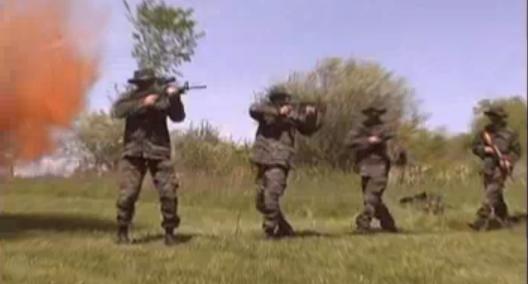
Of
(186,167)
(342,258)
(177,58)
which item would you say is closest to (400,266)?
(342,258)

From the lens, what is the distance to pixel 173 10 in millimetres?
12781

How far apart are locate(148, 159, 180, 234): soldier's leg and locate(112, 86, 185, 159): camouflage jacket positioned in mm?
112

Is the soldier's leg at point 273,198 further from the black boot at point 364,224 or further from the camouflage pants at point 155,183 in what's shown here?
the black boot at point 364,224

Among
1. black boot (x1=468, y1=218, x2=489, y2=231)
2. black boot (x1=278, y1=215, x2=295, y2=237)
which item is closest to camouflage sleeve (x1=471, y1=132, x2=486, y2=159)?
black boot (x1=468, y1=218, x2=489, y2=231)

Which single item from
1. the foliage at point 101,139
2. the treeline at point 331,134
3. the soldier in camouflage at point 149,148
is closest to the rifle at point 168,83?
the soldier in camouflage at point 149,148

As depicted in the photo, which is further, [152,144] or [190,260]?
[152,144]

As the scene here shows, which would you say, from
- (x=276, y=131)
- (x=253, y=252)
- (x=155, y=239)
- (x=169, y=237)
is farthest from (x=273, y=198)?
(x=253, y=252)

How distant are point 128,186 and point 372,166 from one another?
3602mm

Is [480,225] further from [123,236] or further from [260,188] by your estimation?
[123,236]

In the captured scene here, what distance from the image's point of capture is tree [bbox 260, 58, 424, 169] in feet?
61.3

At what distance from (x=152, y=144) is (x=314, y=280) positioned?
3216mm

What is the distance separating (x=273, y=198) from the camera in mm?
10453

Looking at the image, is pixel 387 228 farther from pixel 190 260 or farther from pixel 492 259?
pixel 190 260

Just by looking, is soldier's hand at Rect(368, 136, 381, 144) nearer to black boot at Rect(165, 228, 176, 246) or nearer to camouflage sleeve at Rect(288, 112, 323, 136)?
camouflage sleeve at Rect(288, 112, 323, 136)
